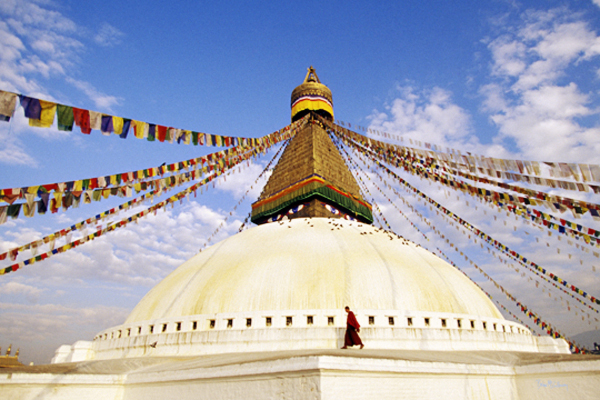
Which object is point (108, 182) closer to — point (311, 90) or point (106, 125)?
point (106, 125)

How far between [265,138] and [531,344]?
30.7 feet

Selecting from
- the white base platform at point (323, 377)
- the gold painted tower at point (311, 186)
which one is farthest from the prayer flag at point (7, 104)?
the gold painted tower at point (311, 186)

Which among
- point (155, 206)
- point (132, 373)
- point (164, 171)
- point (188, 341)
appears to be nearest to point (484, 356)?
point (188, 341)

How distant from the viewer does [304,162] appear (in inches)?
536

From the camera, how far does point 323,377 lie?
432 cm

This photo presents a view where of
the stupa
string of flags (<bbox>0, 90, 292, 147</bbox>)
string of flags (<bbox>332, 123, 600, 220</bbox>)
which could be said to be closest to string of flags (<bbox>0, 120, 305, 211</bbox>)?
string of flags (<bbox>0, 90, 292, 147</bbox>)

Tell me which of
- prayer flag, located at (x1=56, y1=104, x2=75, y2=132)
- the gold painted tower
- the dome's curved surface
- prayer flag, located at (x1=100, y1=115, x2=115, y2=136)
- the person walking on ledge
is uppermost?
the gold painted tower

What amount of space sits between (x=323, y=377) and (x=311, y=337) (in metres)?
2.35

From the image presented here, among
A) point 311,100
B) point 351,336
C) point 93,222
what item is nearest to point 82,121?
point 93,222

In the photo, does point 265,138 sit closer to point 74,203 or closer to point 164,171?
point 164,171

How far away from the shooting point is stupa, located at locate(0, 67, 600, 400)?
5.00 metres

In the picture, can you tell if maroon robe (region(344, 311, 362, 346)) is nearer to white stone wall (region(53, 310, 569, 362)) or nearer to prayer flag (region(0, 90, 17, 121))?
white stone wall (region(53, 310, 569, 362))

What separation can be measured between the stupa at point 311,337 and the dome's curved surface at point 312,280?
3 cm

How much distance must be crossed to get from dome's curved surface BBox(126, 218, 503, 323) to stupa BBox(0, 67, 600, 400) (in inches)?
1.1
